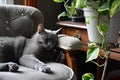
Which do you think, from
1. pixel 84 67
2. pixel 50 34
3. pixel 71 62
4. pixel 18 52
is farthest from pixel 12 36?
pixel 84 67

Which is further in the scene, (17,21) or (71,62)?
(17,21)

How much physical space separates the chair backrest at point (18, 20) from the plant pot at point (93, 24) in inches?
38.5

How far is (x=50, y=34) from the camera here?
1799 mm

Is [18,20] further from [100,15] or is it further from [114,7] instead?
[114,7]

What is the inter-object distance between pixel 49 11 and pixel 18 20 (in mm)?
786

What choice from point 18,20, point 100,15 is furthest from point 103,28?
point 18,20

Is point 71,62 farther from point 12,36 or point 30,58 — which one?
point 12,36

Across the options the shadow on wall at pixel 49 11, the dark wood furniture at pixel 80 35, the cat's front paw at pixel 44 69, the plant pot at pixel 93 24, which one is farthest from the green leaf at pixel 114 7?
the shadow on wall at pixel 49 11

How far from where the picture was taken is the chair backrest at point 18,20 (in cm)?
192

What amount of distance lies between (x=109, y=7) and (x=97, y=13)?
0.09 m

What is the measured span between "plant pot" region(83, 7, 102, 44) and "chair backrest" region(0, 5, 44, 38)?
98 cm

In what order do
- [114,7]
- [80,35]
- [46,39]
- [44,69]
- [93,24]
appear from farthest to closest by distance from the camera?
[80,35] → [46,39] → [44,69] → [93,24] → [114,7]

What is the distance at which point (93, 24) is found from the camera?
1.05 metres

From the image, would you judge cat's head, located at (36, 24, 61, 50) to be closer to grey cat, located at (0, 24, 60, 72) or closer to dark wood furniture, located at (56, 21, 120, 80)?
grey cat, located at (0, 24, 60, 72)
